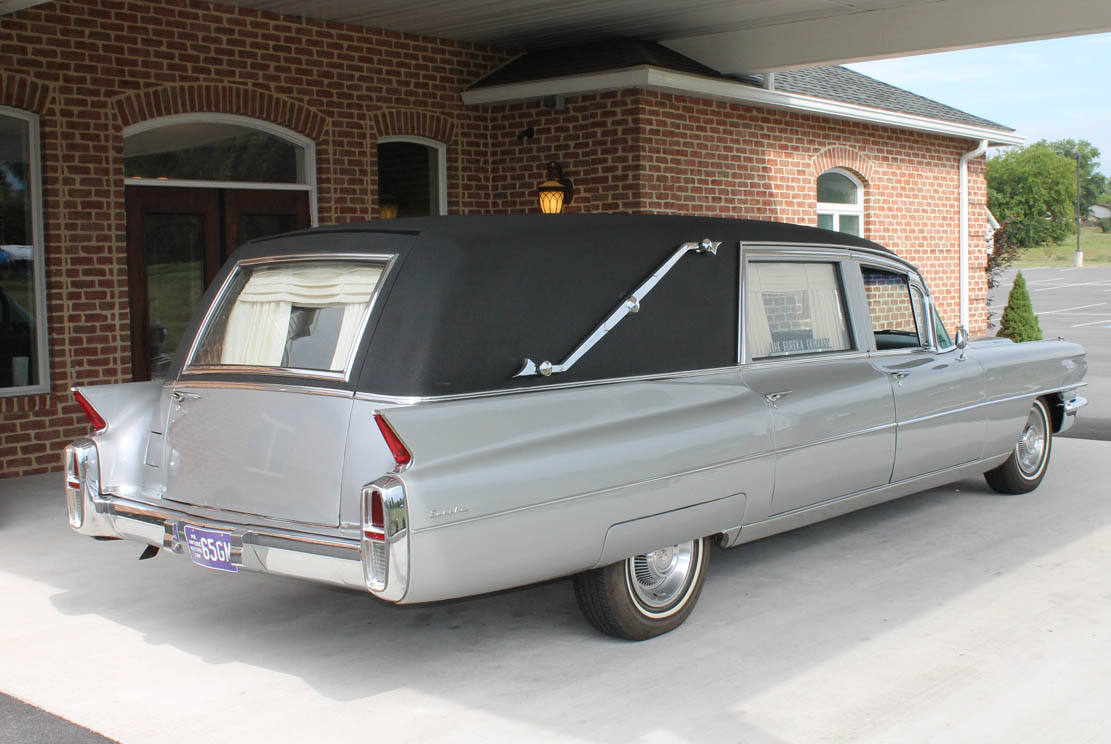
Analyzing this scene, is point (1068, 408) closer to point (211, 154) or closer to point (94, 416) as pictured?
point (94, 416)

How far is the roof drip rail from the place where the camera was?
14.6 feet

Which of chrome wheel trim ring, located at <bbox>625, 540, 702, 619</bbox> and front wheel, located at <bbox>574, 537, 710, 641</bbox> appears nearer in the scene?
front wheel, located at <bbox>574, 537, 710, 641</bbox>

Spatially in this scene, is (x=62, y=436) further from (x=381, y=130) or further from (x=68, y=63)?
(x=381, y=130)

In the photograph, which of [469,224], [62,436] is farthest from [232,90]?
[469,224]

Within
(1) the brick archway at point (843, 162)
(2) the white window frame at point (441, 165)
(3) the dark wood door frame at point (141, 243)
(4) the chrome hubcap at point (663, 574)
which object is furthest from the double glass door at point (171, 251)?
(1) the brick archway at point (843, 162)

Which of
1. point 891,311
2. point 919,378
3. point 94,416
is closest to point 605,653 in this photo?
point 94,416

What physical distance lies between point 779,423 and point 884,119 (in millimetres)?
9444

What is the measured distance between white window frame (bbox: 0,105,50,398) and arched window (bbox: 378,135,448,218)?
3.19 meters

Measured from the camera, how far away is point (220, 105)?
9.38 meters

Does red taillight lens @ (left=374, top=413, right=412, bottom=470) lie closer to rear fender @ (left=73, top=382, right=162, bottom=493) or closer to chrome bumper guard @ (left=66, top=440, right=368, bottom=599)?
chrome bumper guard @ (left=66, top=440, right=368, bottom=599)

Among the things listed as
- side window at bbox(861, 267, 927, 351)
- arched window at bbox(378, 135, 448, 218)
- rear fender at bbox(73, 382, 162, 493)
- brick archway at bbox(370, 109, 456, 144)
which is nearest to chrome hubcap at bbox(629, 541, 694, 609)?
side window at bbox(861, 267, 927, 351)

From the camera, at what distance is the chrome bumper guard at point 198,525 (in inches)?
157

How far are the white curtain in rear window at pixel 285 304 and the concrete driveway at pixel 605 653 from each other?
1133 millimetres

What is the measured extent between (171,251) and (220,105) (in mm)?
1281
